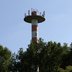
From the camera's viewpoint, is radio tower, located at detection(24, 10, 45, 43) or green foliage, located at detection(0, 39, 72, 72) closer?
green foliage, located at detection(0, 39, 72, 72)

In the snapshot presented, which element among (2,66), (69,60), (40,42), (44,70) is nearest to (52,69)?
(44,70)

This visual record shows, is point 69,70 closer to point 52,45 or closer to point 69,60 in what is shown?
point 52,45

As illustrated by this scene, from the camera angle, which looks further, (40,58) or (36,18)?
(36,18)

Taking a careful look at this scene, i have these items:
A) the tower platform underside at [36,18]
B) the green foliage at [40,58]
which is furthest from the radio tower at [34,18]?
A: the green foliage at [40,58]

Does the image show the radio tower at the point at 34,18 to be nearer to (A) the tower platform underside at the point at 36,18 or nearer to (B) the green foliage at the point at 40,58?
(A) the tower platform underside at the point at 36,18

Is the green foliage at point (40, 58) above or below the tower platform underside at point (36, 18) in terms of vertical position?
below

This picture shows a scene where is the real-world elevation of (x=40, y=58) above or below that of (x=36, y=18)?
below

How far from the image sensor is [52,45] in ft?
136

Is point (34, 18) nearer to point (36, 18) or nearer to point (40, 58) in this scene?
point (36, 18)

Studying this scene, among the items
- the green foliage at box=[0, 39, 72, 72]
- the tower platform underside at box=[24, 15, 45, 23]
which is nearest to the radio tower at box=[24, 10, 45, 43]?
the tower platform underside at box=[24, 15, 45, 23]

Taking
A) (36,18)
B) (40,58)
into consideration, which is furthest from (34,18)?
(40,58)

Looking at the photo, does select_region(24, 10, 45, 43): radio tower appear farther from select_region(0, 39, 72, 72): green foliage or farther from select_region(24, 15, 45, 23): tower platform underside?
select_region(0, 39, 72, 72): green foliage

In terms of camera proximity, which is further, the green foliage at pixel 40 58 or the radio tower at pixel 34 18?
the radio tower at pixel 34 18

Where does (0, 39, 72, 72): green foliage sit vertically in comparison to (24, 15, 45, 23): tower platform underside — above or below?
below
